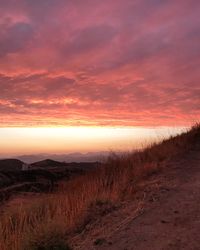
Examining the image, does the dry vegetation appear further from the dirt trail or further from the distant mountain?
the distant mountain

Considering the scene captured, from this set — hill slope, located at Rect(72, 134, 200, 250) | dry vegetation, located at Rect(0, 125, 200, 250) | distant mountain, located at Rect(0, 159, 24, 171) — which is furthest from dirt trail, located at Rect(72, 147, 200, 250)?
distant mountain, located at Rect(0, 159, 24, 171)

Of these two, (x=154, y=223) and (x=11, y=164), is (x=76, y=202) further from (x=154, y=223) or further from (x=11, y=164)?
(x=11, y=164)

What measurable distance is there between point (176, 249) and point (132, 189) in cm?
386

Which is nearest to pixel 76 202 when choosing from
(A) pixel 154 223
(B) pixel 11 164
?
(A) pixel 154 223

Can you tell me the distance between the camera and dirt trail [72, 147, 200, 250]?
6.12m

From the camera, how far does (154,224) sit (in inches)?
273

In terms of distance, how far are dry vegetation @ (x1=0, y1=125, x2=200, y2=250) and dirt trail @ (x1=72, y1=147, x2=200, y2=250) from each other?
1.33 ft

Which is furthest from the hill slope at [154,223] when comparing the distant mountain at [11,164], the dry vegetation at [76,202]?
the distant mountain at [11,164]

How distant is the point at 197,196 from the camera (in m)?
8.47

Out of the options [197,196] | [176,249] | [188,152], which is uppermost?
[188,152]

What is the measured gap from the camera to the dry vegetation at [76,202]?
6598mm

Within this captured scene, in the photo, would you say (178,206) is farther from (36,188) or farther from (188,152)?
(36,188)

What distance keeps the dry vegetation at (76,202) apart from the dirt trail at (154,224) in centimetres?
40

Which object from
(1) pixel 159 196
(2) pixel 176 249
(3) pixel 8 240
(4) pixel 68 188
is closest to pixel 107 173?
(4) pixel 68 188
